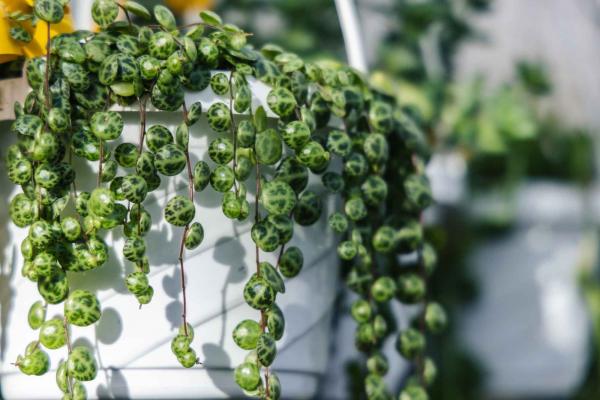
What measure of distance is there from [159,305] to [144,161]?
15 centimetres

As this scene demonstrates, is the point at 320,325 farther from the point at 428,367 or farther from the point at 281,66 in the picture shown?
the point at 281,66

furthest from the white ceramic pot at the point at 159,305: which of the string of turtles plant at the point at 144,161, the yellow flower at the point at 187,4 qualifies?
the yellow flower at the point at 187,4

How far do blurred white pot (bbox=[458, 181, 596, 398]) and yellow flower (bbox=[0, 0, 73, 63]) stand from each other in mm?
1240

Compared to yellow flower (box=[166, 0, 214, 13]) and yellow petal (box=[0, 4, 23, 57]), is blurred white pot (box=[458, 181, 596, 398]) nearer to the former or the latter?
yellow flower (box=[166, 0, 214, 13])

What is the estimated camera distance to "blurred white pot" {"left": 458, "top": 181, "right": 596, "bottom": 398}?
1755 millimetres

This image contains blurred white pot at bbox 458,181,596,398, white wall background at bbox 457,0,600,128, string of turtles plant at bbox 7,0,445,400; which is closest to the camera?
string of turtles plant at bbox 7,0,445,400

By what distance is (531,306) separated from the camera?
176cm

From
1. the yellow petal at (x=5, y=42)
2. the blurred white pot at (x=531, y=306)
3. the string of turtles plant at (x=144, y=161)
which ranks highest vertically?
the yellow petal at (x=5, y=42)

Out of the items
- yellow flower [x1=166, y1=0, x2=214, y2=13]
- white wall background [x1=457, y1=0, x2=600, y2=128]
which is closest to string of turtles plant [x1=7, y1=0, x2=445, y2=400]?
yellow flower [x1=166, y1=0, x2=214, y2=13]

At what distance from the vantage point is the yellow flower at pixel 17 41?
2.41 feet

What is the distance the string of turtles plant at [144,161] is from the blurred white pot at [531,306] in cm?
109

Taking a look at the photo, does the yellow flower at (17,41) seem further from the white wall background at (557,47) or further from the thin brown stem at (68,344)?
the white wall background at (557,47)

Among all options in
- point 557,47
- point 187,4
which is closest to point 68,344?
point 187,4

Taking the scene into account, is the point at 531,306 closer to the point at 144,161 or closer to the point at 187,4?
the point at 187,4
